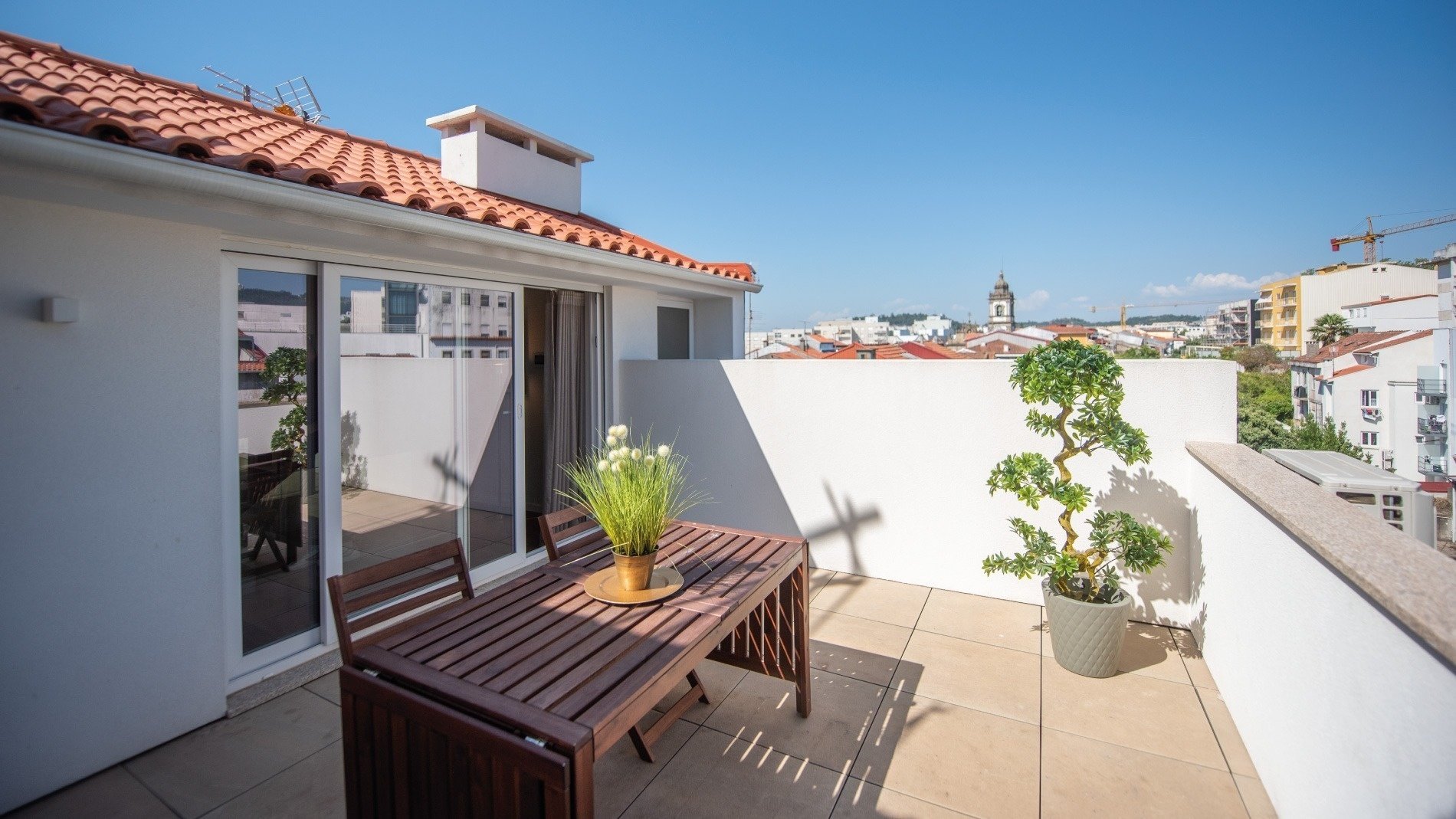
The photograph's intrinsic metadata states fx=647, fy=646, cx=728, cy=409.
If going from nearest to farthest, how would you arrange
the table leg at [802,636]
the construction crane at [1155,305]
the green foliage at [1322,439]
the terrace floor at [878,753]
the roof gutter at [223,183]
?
the roof gutter at [223,183] → the terrace floor at [878,753] → the table leg at [802,636] → the green foliage at [1322,439] → the construction crane at [1155,305]

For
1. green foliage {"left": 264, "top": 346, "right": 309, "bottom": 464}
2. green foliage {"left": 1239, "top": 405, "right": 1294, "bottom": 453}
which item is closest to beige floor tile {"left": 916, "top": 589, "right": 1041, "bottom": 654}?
green foliage {"left": 264, "top": 346, "right": 309, "bottom": 464}

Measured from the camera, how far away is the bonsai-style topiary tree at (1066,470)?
161 inches

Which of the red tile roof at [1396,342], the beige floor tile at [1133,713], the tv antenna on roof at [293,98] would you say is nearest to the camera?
the beige floor tile at [1133,713]

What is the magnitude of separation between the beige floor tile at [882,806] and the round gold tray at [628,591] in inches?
48.0

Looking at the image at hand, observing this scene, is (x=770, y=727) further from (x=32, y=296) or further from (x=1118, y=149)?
(x=1118, y=149)

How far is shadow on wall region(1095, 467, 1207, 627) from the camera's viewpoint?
4.66m

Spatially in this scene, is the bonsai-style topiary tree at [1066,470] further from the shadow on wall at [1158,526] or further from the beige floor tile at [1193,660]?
the beige floor tile at [1193,660]

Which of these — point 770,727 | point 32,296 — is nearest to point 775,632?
point 770,727

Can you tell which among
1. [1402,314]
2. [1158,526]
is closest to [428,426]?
[1158,526]

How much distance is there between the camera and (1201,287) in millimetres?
118688

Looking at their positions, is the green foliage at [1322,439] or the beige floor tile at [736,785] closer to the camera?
the beige floor tile at [736,785]

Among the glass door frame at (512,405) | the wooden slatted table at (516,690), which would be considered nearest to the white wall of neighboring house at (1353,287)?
the glass door frame at (512,405)

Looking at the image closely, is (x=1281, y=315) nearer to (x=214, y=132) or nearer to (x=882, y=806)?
(x=882, y=806)

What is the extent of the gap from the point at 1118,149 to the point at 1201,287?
100462 mm
